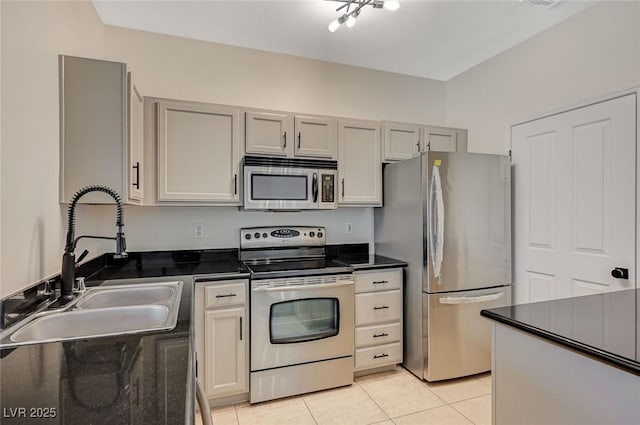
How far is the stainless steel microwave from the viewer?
96.0 inches

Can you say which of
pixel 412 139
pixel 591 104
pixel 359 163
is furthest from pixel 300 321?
pixel 591 104

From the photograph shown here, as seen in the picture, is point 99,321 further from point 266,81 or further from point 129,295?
point 266,81

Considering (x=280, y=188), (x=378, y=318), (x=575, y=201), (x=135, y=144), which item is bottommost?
(x=378, y=318)

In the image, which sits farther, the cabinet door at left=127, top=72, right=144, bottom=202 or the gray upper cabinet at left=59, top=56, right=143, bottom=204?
the cabinet door at left=127, top=72, right=144, bottom=202

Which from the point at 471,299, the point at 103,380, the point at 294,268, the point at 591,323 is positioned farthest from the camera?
the point at 471,299

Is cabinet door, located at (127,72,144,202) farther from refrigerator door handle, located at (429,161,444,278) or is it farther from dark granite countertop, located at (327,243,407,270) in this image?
refrigerator door handle, located at (429,161,444,278)

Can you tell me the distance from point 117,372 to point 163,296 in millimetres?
1005

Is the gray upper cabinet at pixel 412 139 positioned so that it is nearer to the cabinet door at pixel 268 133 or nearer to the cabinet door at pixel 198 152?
the cabinet door at pixel 268 133

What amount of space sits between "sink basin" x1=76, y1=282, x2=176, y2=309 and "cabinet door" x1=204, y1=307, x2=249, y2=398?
40cm

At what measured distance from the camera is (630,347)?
0.94 metres

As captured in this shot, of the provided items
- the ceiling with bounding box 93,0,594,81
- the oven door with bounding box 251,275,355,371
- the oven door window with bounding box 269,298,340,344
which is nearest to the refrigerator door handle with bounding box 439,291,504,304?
the oven door with bounding box 251,275,355,371

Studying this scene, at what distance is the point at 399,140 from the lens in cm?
293

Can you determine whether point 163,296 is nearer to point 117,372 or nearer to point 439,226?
point 117,372

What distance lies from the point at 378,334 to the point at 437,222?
0.99 meters
